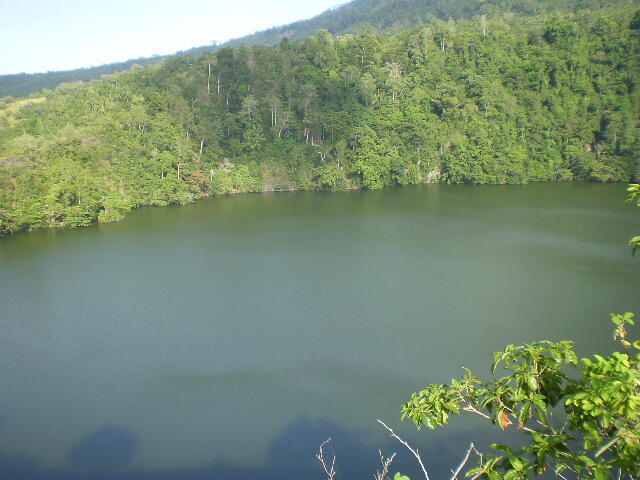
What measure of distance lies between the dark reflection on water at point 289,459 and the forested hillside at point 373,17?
98.2 ft

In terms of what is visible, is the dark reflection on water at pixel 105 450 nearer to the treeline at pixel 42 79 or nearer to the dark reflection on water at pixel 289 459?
the dark reflection on water at pixel 289 459

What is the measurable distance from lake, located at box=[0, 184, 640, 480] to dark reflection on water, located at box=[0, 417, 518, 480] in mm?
24

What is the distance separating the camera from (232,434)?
25.0 feet

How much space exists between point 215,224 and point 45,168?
6.87 metres

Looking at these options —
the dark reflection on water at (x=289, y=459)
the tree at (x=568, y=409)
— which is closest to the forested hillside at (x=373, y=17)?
the dark reflection on water at (x=289, y=459)

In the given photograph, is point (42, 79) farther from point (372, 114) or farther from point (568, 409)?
point (568, 409)

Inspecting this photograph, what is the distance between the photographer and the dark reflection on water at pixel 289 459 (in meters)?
6.88

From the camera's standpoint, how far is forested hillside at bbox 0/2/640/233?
2567 centimetres

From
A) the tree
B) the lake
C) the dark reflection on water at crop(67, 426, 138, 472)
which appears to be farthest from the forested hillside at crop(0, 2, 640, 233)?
the tree

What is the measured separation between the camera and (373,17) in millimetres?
61344

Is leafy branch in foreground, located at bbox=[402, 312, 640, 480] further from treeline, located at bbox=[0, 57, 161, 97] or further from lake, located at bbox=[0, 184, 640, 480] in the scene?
treeline, located at bbox=[0, 57, 161, 97]

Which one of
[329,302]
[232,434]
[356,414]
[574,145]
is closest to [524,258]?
[329,302]

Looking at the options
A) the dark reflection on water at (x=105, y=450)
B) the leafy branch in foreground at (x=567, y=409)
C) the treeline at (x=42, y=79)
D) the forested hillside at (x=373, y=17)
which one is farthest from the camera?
the treeline at (x=42, y=79)

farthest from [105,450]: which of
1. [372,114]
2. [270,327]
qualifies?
[372,114]
